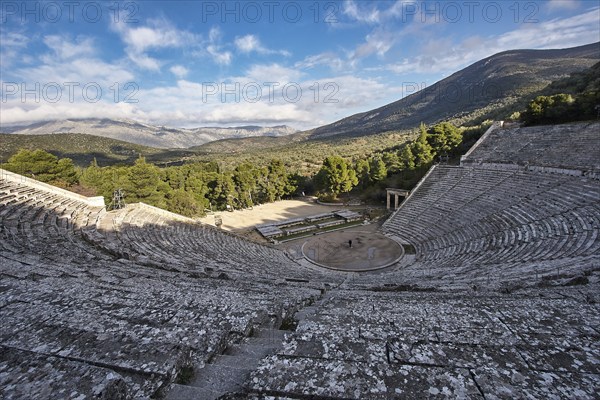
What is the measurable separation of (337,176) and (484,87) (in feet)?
251

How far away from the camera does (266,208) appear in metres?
33.6

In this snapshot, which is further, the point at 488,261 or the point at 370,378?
the point at 488,261

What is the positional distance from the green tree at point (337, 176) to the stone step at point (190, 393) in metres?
32.0

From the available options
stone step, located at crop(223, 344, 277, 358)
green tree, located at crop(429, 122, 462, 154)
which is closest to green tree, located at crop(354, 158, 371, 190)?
green tree, located at crop(429, 122, 462, 154)

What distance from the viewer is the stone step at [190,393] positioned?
2205mm

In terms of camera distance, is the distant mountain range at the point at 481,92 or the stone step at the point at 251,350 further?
the distant mountain range at the point at 481,92

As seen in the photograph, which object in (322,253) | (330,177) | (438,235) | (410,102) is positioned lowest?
(322,253)

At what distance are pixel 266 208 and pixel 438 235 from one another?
20.0m

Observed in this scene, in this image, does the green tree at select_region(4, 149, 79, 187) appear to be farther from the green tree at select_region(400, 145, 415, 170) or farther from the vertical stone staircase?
the green tree at select_region(400, 145, 415, 170)

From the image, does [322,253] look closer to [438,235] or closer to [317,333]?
[438,235]

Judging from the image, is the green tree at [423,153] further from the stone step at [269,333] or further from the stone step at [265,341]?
the stone step at [265,341]

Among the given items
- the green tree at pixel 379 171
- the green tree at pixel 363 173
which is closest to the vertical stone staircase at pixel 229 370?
the green tree at pixel 379 171

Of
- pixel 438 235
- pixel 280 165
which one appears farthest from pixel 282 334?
pixel 280 165

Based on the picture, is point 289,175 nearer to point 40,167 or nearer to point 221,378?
point 40,167
